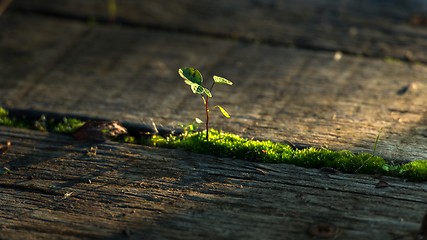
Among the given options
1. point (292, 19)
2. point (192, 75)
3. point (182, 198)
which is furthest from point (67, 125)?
point (292, 19)

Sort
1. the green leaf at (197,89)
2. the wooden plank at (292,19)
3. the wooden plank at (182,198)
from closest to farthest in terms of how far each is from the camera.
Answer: the wooden plank at (182,198) < the green leaf at (197,89) < the wooden plank at (292,19)

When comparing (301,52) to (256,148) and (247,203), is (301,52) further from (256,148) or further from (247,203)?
(247,203)

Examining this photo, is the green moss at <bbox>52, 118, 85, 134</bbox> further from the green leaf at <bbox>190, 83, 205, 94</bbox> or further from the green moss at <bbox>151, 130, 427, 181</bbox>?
the green leaf at <bbox>190, 83, 205, 94</bbox>

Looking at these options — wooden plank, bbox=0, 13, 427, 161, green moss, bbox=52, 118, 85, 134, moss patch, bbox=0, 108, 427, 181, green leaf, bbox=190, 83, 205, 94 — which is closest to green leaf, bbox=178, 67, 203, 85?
green leaf, bbox=190, 83, 205, 94

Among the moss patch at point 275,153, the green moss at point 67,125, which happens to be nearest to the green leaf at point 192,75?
the moss patch at point 275,153

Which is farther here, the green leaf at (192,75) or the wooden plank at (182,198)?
the green leaf at (192,75)

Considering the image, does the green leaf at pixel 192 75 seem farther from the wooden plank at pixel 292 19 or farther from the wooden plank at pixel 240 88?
the wooden plank at pixel 292 19
